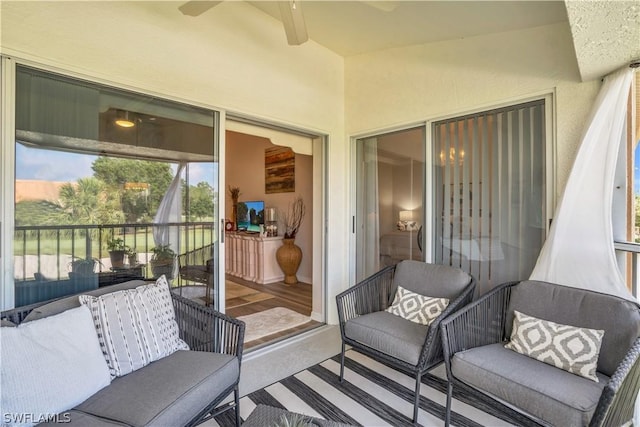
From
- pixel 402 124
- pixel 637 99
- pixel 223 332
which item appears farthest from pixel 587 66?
pixel 223 332

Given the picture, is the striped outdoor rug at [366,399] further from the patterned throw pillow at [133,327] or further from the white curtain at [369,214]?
the white curtain at [369,214]

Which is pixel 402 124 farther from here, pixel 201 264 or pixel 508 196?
pixel 201 264

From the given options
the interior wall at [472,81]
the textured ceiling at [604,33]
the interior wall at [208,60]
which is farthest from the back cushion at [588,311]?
the interior wall at [208,60]

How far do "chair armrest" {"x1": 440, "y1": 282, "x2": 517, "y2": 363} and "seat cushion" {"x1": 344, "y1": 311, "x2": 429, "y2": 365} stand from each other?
0.21 m

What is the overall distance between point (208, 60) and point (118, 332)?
2035 millimetres

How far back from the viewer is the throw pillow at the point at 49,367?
118 centimetres

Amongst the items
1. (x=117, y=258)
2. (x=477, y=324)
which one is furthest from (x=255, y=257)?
(x=477, y=324)

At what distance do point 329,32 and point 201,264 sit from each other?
8.11ft

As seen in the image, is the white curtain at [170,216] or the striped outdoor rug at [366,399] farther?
the white curtain at [170,216]

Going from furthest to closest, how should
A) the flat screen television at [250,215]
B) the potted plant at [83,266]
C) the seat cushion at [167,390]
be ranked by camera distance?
the flat screen television at [250,215]
the potted plant at [83,266]
the seat cushion at [167,390]

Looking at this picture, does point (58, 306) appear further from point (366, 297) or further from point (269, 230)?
point (269, 230)

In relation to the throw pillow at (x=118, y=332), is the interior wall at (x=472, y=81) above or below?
above

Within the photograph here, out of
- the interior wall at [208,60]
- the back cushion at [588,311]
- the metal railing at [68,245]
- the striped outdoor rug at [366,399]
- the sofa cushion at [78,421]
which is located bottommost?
the striped outdoor rug at [366,399]

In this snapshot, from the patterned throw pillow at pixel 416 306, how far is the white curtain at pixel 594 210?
0.74 m
